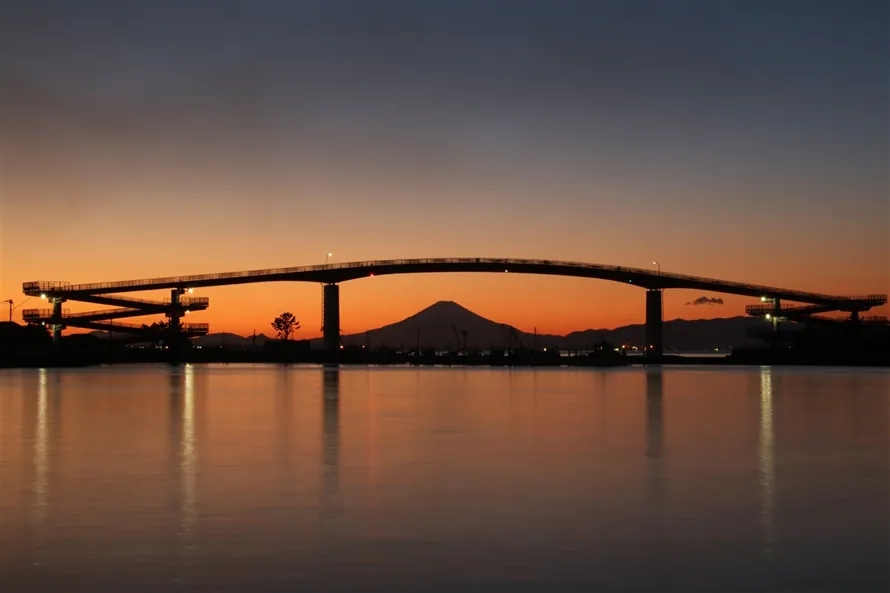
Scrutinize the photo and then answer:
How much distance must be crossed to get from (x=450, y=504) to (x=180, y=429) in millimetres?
11877

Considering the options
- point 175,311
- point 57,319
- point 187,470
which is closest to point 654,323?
point 175,311

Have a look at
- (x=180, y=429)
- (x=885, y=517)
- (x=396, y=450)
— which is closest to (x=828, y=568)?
(x=885, y=517)

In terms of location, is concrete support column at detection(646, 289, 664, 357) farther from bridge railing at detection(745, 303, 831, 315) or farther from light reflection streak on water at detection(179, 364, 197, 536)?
light reflection streak on water at detection(179, 364, 197, 536)

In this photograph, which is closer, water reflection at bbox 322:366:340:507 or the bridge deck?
water reflection at bbox 322:366:340:507

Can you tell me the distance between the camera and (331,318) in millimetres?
106375

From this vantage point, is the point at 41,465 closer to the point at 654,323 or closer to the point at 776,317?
the point at 654,323

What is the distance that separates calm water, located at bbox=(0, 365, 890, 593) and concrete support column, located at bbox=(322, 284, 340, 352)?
79972mm

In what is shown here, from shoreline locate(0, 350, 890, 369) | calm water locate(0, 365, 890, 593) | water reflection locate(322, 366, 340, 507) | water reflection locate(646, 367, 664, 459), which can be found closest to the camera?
calm water locate(0, 365, 890, 593)

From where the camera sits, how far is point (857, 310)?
11169 centimetres

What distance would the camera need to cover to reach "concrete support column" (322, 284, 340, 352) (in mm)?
105250

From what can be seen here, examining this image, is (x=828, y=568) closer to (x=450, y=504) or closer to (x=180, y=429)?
(x=450, y=504)

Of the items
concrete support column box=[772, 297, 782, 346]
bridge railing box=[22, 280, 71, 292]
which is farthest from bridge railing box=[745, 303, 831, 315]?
bridge railing box=[22, 280, 71, 292]

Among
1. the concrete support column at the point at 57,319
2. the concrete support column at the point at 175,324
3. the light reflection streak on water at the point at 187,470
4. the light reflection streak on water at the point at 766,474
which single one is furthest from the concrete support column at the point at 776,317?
the light reflection streak on water at the point at 187,470

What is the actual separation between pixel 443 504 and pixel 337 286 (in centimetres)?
9761
